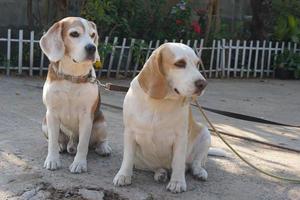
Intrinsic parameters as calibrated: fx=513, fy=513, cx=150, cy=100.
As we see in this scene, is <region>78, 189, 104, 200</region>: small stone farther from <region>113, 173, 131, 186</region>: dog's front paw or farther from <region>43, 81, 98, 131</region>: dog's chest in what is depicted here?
<region>43, 81, 98, 131</region>: dog's chest

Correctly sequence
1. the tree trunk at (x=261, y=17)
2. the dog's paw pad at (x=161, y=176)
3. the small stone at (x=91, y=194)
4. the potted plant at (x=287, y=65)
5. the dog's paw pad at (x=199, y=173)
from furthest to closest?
the tree trunk at (x=261, y=17) < the potted plant at (x=287, y=65) < the dog's paw pad at (x=199, y=173) < the dog's paw pad at (x=161, y=176) < the small stone at (x=91, y=194)

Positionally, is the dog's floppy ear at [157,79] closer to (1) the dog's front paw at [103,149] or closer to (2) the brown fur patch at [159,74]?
(2) the brown fur patch at [159,74]

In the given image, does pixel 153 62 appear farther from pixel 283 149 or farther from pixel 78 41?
pixel 283 149

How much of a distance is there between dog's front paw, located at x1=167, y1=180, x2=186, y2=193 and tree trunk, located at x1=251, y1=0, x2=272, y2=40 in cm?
1157

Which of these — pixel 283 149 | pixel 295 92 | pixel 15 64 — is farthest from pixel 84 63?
pixel 295 92

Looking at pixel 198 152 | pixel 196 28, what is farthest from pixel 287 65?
pixel 198 152

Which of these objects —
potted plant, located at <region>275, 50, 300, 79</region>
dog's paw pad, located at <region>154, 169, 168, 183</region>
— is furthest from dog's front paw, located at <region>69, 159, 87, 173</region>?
potted plant, located at <region>275, 50, 300, 79</region>

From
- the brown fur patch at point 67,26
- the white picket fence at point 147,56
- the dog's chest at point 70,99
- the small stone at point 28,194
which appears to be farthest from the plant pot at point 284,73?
the small stone at point 28,194

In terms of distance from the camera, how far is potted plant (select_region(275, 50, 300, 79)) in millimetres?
13867

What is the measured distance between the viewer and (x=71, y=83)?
4379mm

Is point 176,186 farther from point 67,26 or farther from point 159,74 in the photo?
point 67,26

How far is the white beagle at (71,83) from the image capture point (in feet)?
14.2

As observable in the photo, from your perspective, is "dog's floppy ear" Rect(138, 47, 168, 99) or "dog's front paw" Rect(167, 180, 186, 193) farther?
"dog's front paw" Rect(167, 180, 186, 193)

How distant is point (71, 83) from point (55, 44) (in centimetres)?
36
